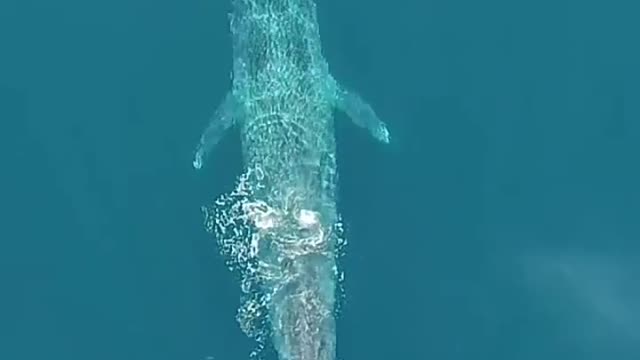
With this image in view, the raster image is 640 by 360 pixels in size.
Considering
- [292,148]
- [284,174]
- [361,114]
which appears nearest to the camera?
[284,174]

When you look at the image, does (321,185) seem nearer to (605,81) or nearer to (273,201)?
(273,201)

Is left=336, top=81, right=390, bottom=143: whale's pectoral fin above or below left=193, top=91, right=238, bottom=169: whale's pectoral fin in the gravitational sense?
above

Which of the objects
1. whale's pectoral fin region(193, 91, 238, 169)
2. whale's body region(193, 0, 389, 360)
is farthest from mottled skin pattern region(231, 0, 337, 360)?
whale's pectoral fin region(193, 91, 238, 169)

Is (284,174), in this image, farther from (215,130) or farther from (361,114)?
(361,114)

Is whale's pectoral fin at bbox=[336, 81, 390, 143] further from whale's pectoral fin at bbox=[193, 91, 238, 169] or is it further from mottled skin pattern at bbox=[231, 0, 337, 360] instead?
whale's pectoral fin at bbox=[193, 91, 238, 169]

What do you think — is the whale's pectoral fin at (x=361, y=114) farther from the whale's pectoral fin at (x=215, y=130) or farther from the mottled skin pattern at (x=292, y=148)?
the whale's pectoral fin at (x=215, y=130)

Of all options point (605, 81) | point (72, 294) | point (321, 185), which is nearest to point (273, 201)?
point (321, 185)

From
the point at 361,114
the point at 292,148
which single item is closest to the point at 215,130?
the point at 292,148
